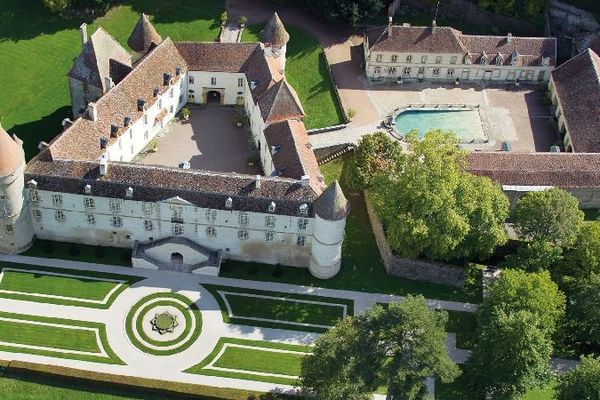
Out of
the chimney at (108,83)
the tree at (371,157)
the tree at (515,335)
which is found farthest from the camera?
the chimney at (108,83)

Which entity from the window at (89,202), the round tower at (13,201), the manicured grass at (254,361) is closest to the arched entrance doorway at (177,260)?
the window at (89,202)

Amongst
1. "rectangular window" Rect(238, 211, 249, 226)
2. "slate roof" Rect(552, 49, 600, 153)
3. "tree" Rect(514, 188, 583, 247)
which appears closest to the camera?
"rectangular window" Rect(238, 211, 249, 226)

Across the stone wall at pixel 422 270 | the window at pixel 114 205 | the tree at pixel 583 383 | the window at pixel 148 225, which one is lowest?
the tree at pixel 583 383

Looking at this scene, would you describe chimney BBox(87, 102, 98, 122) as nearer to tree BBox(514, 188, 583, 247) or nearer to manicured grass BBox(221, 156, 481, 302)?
manicured grass BBox(221, 156, 481, 302)

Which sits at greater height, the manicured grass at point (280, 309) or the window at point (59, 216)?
the window at point (59, 216)

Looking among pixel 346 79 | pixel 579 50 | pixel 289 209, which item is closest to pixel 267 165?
pixel 289 209

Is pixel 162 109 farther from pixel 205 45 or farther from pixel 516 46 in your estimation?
pixel 516 46

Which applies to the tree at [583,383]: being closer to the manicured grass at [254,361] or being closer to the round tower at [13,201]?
the manicured grass at [254,361]

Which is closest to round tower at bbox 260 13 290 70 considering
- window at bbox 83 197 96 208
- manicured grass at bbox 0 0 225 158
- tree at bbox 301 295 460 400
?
manicured grass at bbox 0 0 225 158
